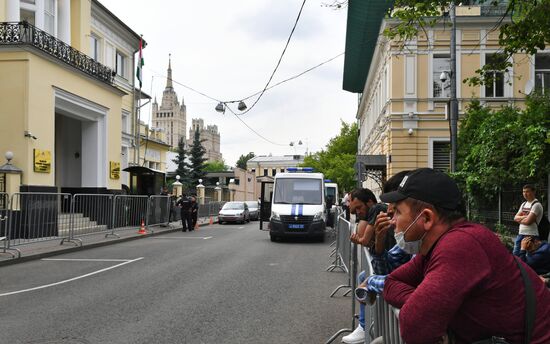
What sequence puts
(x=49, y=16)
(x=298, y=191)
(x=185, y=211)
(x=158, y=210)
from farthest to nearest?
(x=185, y=211) < (x=158, y=210) < (x=49, y=16) < (x=298, y=191)

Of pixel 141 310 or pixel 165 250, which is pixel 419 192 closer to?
pixel 141 310

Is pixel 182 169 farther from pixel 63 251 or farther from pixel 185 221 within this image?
pixel 63 251

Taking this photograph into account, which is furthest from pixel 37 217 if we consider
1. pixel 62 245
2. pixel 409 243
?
pixel 409 243

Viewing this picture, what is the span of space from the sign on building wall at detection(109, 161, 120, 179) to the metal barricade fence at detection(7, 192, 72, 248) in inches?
322

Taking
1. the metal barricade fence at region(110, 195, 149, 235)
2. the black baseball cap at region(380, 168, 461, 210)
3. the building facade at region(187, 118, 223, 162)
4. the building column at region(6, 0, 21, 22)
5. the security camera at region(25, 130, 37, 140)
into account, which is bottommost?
the metal barricade fence at region(110, 195, 149, 235)

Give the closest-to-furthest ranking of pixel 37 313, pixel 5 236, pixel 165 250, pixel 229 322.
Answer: pixel 229 322, pixel 37 313, pixel 5 236, pixel 165 250

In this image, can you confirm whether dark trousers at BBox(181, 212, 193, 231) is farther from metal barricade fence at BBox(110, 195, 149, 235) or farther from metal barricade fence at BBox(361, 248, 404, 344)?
metal barricade fence at BBox(361, 248, 404, 344)

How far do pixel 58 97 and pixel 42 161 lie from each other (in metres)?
2.99

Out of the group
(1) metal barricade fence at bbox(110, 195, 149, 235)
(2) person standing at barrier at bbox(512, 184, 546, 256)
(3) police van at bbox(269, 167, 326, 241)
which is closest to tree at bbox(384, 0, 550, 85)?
(2) person standing at barrier at bbox(512, 184, 546, 256)

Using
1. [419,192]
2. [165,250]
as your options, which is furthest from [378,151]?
[419,192]

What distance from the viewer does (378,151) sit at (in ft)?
108

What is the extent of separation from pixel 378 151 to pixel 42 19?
20.8 metres

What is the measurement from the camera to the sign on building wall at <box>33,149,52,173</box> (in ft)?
56.7

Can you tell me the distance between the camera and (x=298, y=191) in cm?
1909
